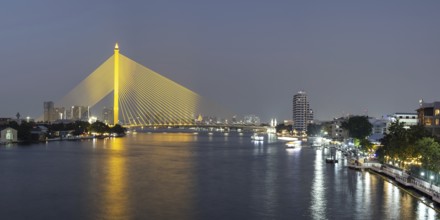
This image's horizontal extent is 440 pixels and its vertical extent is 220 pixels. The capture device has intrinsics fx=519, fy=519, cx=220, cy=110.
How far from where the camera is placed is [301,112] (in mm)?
65750

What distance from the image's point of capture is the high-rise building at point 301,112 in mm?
65000

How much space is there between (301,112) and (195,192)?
56.7 meters

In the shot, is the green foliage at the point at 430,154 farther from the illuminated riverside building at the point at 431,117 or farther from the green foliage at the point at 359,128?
the green foliage at the point at 359,128

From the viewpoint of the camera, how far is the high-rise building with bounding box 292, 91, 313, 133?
213 feet

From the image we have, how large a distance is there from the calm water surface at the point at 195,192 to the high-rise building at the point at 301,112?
1977 inches

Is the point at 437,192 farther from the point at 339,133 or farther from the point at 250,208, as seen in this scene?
the point at 339,133

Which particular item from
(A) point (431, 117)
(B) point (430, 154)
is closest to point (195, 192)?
(B) point (430, 154)

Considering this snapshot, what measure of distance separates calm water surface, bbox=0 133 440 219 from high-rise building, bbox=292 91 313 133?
1977 inches

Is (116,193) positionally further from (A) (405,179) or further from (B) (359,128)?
(B) (359,128)

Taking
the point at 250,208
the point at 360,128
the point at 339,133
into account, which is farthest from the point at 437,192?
the point at 339,133

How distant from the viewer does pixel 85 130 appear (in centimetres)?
3688

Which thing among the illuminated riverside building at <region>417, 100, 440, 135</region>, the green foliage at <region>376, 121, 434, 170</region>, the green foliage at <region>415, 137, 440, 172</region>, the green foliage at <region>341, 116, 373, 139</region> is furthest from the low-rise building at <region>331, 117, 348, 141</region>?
the green foliage at <region>415, 137, 440, 172</region>

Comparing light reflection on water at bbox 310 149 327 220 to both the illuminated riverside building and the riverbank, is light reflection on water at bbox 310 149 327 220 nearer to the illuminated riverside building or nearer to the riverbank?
the riverbank

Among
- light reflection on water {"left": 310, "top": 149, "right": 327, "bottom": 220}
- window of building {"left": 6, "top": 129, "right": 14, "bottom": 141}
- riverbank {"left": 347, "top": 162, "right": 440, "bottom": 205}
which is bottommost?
light reflection on water {"left": 310, "top": 149, "right": 327, "bottom": 220}
